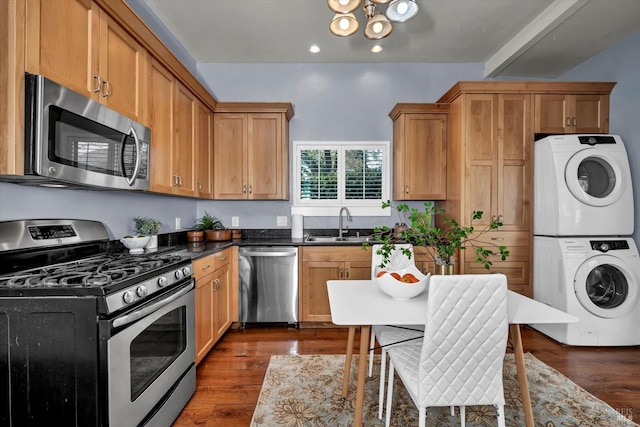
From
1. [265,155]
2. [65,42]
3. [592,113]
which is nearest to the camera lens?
[65,42]

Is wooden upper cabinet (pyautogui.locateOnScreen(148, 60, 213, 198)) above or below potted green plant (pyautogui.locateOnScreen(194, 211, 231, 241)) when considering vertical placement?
above

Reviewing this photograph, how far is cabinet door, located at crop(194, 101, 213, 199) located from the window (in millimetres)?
964

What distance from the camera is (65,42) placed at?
4.91ft

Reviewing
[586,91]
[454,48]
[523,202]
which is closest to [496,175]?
[523,202]

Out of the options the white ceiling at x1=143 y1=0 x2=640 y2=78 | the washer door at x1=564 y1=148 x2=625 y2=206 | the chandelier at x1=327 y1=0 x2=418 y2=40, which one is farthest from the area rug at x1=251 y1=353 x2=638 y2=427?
the white ceiling at x1=143 y1=0 x2=640 y2=78

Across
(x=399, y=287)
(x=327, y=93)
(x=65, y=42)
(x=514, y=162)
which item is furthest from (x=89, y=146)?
(x=514, y=162)

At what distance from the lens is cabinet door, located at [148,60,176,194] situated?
2305 millimetres

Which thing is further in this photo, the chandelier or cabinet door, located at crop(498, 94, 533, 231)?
cabinet door, located at crop(498, 94, 533, 231)

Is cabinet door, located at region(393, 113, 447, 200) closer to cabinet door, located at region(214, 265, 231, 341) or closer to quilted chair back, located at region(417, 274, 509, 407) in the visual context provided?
cabinet door, located at region(214, 265, 231, 341)

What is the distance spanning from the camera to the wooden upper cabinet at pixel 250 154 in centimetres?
354

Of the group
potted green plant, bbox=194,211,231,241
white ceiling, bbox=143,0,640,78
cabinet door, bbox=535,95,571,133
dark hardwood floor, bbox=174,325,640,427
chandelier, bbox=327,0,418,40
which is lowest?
dark hardwood floor, bbox=174,325,640,427

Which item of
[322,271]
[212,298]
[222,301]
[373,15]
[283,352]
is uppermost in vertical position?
[373,15]

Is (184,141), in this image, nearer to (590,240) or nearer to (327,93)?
(327,93)

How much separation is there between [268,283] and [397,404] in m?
1.66
